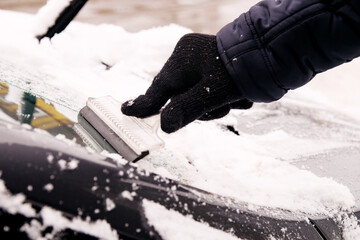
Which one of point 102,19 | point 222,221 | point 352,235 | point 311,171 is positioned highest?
point 222,221

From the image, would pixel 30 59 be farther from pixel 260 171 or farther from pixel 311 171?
pixel 311 171

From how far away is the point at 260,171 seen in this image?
4.37 ft

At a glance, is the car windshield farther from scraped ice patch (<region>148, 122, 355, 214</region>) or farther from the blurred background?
the blurred background

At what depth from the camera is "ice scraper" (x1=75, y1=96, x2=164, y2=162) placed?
1.03m

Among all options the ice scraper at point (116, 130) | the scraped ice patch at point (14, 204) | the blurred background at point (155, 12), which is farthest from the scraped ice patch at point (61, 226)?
the blurred background at point (155, 12)

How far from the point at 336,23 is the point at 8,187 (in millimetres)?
942

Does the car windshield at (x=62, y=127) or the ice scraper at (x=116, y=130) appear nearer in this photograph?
the car windshield at (x=62, y=127)

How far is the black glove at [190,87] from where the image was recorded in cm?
110

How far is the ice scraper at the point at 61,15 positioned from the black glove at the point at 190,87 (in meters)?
1.01

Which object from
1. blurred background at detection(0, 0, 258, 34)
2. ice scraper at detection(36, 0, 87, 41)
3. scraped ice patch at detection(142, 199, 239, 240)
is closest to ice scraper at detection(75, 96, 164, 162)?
scraped ice patch at detection(142, 199, 239, 240)

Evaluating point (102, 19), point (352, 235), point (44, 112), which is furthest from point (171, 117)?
point (102, 19)

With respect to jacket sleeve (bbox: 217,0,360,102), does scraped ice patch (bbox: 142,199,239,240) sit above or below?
below

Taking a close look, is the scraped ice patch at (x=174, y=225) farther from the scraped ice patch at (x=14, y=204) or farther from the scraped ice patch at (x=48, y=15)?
the scraped ice patch at (x=48, y=15)

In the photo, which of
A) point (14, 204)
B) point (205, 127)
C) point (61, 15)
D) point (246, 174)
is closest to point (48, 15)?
point (61, 15)
